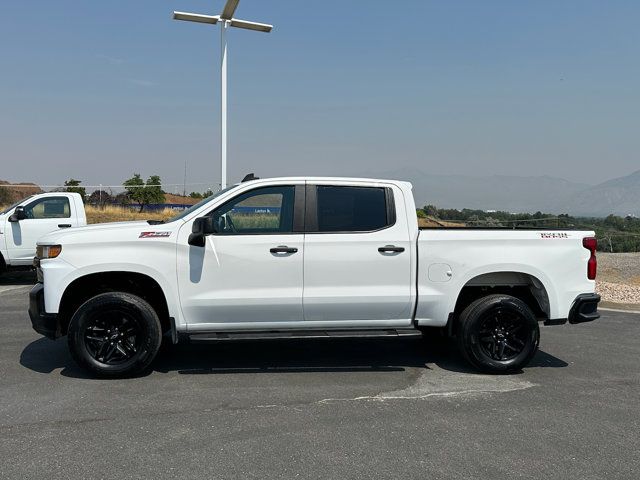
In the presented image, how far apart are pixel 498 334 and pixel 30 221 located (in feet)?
33.5

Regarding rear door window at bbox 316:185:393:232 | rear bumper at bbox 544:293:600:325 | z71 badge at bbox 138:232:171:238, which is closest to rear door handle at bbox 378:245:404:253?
rear door window at bbox 316:185:393:232

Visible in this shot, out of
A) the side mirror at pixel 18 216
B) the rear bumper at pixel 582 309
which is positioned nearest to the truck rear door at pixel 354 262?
the rear bumper at pixel 582 309

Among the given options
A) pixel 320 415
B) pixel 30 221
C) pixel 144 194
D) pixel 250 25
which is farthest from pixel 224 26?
pixel 144 194

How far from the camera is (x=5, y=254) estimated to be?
1223 centimetres

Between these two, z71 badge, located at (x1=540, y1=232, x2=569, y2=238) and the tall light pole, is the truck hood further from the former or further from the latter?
the tall light pole

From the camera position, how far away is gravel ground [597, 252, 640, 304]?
11.0 m

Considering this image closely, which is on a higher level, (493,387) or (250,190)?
(250,190)

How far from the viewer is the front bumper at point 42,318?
5570 mm

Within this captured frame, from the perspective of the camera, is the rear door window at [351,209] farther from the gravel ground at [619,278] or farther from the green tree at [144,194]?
the green tree at [144,194]

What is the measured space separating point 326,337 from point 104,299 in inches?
83.8

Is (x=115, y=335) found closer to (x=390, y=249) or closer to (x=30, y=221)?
(x=390, y=249)

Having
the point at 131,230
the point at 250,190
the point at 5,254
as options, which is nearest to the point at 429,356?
the point at 250,190

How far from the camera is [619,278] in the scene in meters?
13.8

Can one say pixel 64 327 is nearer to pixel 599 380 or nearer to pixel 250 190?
pixel 250 190
